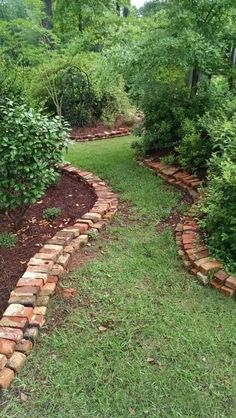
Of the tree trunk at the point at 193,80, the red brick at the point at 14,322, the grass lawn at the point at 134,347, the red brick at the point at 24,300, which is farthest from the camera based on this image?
the tree trunk at the point at 193,80

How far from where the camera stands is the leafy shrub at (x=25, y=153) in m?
2.74

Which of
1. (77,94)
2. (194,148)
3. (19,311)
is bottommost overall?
(19,311)

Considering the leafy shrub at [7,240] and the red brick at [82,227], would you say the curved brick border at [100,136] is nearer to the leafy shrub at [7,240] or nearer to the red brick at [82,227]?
the red brick at [82,227]

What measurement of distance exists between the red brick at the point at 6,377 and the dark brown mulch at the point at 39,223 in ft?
1.57

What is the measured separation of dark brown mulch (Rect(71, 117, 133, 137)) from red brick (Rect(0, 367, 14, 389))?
18.5 feet

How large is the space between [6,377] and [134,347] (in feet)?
2.09

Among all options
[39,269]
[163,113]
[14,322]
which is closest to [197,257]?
[39,269]

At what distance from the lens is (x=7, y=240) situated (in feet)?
9.53

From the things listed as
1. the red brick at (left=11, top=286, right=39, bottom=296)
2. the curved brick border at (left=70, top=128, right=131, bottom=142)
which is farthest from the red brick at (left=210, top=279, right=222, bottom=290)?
the curved brick border at (left=70, top=128, right=131, bottom=142)

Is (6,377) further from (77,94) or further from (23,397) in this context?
(77,94)

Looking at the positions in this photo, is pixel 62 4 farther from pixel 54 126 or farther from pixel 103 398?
pixel 103 398

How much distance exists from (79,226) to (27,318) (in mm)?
1122

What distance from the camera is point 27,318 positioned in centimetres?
203

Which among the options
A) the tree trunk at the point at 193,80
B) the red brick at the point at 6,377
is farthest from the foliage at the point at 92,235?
the tree trunk at the point at 193,80
